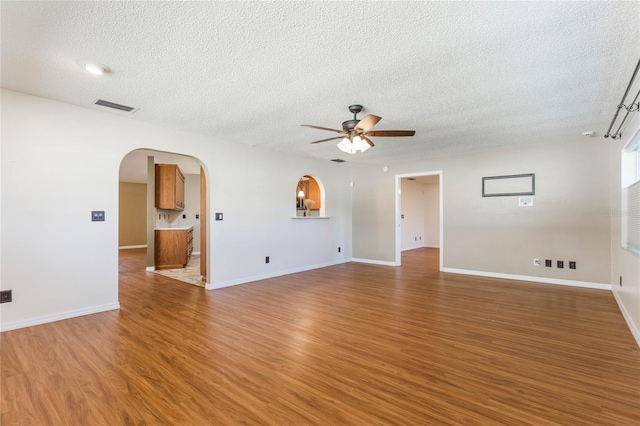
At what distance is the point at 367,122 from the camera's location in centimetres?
310

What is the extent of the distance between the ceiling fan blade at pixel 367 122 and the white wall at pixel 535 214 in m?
3.70

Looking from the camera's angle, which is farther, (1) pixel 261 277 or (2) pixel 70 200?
(1) pixel 261 277

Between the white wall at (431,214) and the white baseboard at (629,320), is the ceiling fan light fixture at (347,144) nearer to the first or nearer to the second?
the white baseboard at (629,320)

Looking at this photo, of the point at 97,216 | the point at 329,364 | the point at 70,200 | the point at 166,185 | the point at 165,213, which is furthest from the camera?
the point at 165,213

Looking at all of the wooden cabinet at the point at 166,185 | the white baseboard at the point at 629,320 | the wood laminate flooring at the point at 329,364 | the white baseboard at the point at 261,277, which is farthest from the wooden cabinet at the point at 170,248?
the white baseboard at the point at 629,320

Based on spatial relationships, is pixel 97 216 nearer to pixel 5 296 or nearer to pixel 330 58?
pixel 5 296

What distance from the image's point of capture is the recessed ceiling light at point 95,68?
2505 millimetres

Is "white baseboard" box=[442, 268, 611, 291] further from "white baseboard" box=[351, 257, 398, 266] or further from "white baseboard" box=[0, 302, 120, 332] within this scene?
"white baseboard" box=[0, 302, 120, 332]

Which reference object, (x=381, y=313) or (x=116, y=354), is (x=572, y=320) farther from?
(x=116, y=354)

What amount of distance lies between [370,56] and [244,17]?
39.0 inches

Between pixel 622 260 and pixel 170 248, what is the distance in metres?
7.85

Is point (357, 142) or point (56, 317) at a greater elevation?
point (357, 142)

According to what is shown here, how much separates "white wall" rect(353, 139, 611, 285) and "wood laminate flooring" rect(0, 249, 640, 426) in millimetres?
1134

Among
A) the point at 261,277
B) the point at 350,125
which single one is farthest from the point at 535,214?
the point at 261,277
